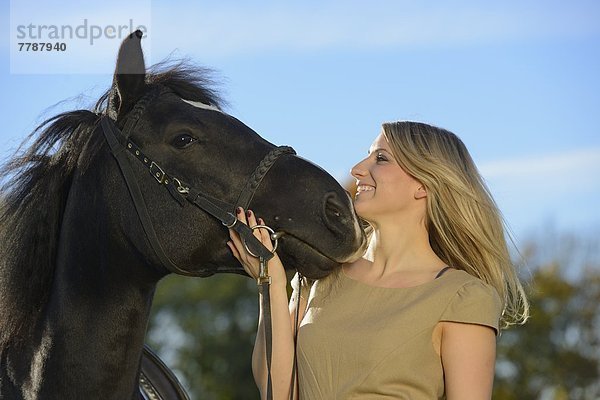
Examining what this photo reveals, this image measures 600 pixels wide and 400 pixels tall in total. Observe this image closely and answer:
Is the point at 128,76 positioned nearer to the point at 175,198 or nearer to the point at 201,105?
the point at 201,105

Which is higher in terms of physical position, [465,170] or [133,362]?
[465,170]

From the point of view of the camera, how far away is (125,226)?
12.0 feet

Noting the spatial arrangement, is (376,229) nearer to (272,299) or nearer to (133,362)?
(272,299)

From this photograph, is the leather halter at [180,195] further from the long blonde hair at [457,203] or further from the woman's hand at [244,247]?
the long blonde hair at [457,203]

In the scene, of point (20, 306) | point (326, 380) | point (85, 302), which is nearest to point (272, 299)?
point (326, 380)

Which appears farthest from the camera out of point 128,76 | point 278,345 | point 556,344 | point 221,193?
point 556,344

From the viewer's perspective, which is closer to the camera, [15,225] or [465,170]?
[15,225]

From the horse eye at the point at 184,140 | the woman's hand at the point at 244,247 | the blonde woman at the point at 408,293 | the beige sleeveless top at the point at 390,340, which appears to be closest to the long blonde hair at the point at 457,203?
the blonde woman at the point at 408,293

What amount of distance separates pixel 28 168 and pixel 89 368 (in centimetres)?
88

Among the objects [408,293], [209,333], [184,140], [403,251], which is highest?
[184,140]

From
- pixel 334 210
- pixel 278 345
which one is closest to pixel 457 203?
pixel 334 210

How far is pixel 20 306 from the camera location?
3.62 m

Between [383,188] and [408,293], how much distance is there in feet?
1.53

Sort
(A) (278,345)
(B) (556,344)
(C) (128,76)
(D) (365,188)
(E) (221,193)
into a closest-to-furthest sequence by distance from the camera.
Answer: (E) (221,193) < (C) (128,76) < (A) (278,345) < (D) (365,188) < (B) (556,344)
